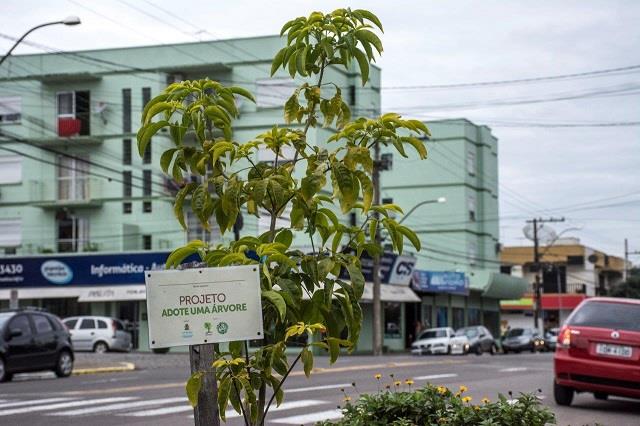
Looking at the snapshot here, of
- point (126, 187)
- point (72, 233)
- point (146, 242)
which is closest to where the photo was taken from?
point (146, 242)

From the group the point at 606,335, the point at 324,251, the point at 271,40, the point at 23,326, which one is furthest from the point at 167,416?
the point at 271,40

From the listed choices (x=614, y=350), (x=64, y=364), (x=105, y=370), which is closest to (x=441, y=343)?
(x=105, y=370)

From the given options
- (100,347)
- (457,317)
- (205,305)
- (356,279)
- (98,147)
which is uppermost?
(98,147)

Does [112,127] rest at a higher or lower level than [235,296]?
higher

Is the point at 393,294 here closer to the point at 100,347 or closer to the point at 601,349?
the point at 100,347

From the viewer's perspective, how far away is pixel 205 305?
18.3 feet

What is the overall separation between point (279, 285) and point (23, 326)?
19220 mm

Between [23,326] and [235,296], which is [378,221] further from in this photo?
[23,326]

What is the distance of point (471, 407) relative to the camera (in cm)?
762

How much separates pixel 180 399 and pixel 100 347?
28327 mm

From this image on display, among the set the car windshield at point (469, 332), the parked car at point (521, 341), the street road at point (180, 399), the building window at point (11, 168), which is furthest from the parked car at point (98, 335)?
the parked car at point (521, 341)

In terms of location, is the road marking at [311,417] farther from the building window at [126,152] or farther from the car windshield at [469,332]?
the building window at [126,152]

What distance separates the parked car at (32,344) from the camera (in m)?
23.1

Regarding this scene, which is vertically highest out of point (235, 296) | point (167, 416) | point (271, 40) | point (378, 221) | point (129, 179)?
point (271, 40)
